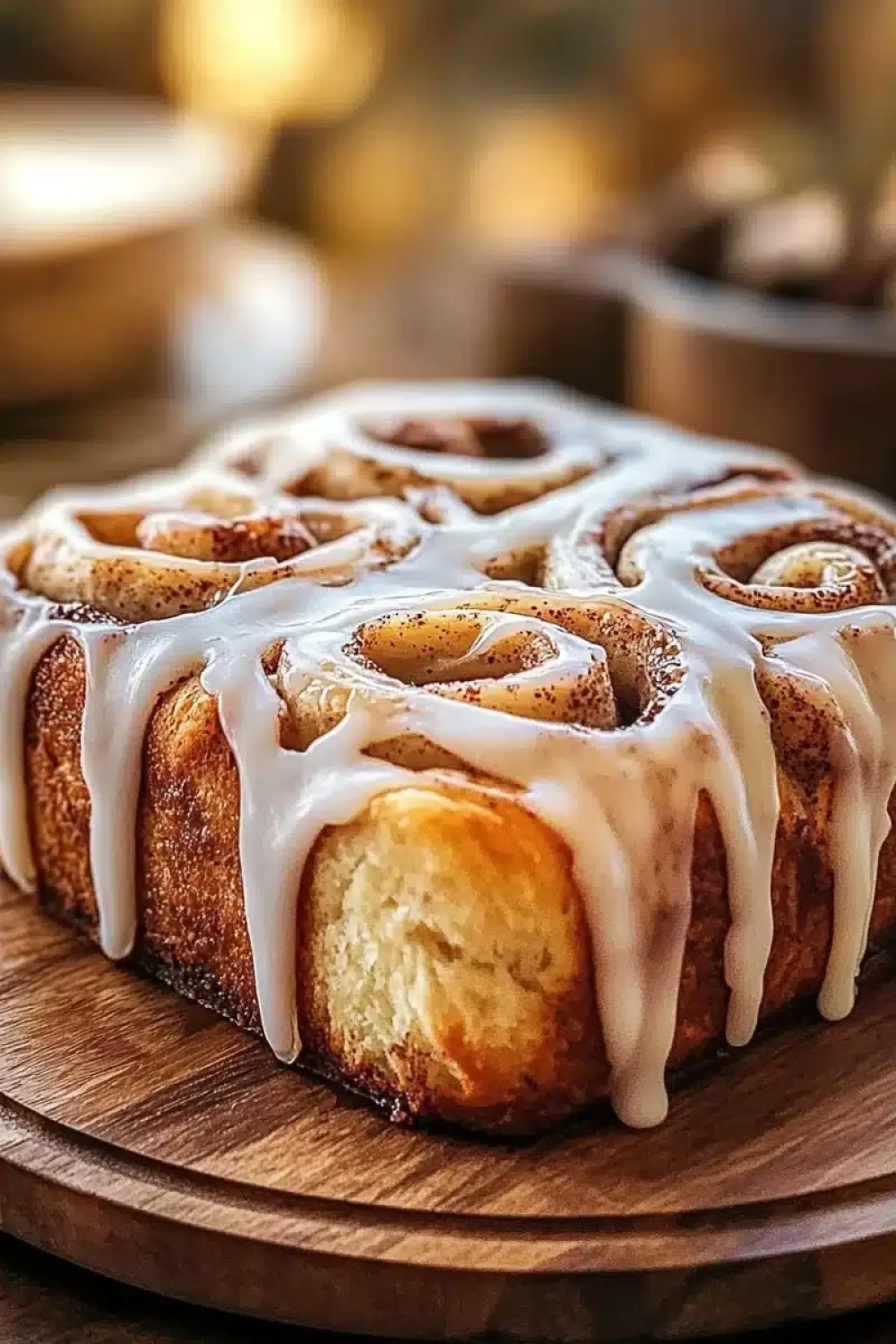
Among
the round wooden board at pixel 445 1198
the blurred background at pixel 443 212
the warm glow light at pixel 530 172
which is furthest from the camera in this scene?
the warm glow light at pixel 530 172

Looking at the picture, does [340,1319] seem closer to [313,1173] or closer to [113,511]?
[313,1173]

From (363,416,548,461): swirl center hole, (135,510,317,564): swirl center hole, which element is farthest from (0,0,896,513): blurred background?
(135,510,317,564): swirl center hole

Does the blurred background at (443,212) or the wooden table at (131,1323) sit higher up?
the blurred background at (443,212)

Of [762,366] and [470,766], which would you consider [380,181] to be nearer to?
[762,366]

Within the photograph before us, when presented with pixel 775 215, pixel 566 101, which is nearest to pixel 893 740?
pixel 775 215

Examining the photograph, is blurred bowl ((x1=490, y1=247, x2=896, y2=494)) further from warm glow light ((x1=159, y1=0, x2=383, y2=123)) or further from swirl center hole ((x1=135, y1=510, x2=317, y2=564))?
warm glow light ((x1=159, y1=0, x2=383, y2=123))

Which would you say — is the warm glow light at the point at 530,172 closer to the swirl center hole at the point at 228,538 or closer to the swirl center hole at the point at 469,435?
the swirl center hole at the point at 469,435

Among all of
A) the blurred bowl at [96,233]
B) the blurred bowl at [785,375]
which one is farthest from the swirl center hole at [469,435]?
the blurred bowl at [96,233]
